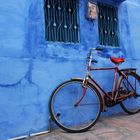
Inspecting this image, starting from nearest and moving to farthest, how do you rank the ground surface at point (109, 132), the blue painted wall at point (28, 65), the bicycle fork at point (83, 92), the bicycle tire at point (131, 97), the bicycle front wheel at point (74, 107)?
the blue painted wall at point (28, 65)
the ground surface at point (109, 132)
the bicycle front wheel at point (74, 107)
the bicycle fork at point (83, 92)
the bicycle tire at point (131, 97)

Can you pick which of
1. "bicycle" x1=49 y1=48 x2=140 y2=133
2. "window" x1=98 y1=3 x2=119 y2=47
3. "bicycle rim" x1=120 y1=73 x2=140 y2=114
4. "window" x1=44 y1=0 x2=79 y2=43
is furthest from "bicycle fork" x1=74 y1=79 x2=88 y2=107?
"window" x1=98 y1=3 x2=119 y2=47

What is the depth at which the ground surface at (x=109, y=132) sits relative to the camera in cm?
411

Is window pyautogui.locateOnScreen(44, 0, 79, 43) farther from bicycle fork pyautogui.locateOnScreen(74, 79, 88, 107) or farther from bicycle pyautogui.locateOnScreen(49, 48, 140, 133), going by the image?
bicycle fork pyautogui.locateOnScreen(74, 79, 88, 107)

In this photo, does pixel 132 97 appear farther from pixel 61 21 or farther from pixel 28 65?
pixel 28 65

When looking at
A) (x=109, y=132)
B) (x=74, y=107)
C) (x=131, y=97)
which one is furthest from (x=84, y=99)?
(x=131, y=97)

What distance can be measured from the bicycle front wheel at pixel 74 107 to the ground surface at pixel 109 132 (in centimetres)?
14

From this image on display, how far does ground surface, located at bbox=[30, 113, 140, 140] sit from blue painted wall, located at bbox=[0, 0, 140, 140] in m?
0.30

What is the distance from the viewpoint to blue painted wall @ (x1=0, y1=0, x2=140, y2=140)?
4.01 metres

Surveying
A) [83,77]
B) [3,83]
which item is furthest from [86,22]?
[3,83]

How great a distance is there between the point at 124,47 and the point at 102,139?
242cm

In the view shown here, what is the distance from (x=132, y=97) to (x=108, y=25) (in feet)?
5.02

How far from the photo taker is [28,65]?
13.9ft

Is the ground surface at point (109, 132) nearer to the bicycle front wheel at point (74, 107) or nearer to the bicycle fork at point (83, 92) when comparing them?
the bicycle front wheel at point (74, 107)

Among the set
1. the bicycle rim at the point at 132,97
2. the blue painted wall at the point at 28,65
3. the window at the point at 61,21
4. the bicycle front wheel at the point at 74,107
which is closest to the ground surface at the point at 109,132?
the bicycle front wheel at the point at 74,107
